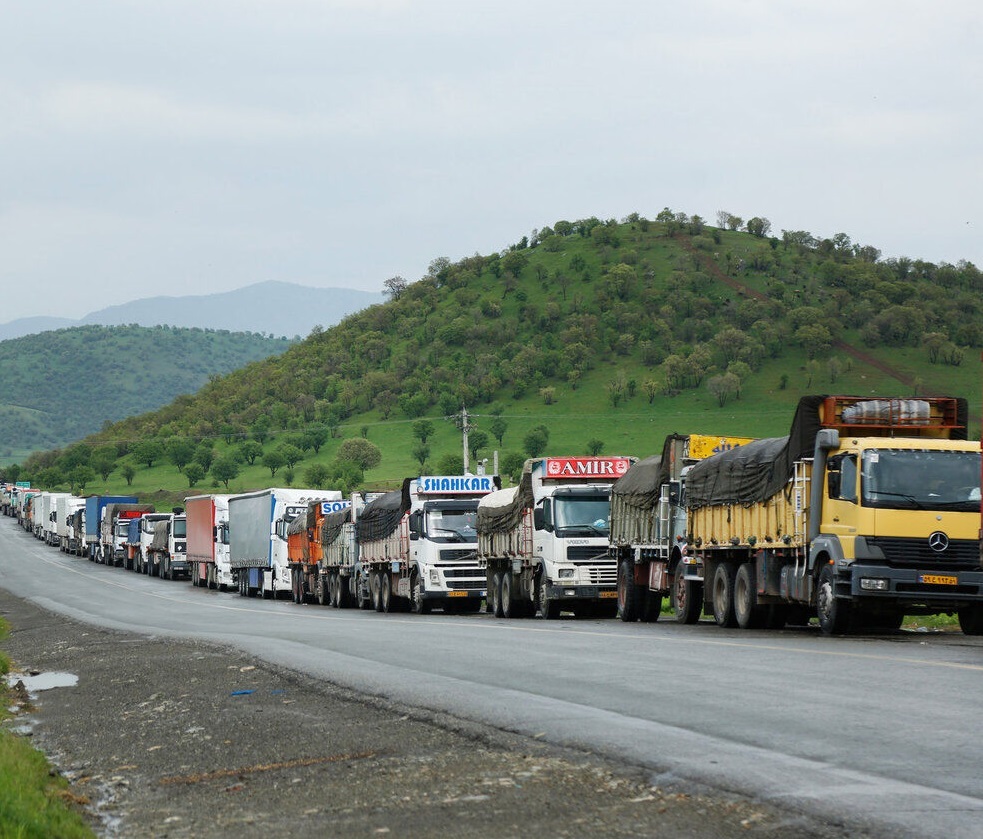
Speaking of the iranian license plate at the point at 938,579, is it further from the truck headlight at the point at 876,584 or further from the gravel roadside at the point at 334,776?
the gravel roadside at the point at 334,776

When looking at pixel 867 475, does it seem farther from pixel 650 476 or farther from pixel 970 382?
pixel 970 382

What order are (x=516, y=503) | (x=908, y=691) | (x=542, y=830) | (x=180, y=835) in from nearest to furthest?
1. (x=542, y=830)
2. (x=180, y=835)
3. (x=908, y=691)
4. (x=516, y=503)

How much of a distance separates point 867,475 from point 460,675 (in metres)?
7.00

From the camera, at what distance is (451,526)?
38.7 meters

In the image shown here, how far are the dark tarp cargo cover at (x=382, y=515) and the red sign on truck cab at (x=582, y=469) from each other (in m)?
6.54

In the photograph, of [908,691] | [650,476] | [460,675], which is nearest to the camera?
[908,691]

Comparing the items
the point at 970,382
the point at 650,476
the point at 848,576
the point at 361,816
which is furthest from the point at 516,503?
the point at 970,382

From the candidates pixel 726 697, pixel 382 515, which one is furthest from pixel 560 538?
pixel 726 697

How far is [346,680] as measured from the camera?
666 inches

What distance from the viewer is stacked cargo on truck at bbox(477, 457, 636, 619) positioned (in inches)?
1254

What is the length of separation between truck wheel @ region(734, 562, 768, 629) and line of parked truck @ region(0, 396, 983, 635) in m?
0.04

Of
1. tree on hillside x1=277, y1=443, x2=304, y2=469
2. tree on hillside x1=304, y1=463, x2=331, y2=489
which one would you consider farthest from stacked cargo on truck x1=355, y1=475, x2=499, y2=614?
tree on hillside x1=277, y1=443, x2=304, y2=469

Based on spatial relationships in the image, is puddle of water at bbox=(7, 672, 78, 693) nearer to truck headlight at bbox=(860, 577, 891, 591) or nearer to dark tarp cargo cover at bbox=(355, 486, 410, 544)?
truck headlight at bbox=(860, 577, 891, 591)

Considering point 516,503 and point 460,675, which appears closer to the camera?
point 460,675
